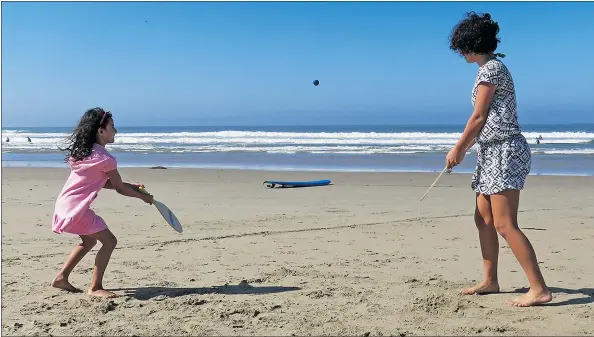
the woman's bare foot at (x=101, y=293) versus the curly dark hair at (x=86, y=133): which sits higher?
the curly dark hair at (x=86, y=133)

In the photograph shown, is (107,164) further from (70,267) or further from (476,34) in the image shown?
(476,34)

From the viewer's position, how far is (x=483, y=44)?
4.28 metres

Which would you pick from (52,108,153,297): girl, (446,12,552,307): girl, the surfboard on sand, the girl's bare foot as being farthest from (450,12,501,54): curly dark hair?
the surfboard on sand

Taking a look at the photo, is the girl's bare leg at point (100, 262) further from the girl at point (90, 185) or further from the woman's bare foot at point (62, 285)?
the woman's bare foot at point (62, 285)

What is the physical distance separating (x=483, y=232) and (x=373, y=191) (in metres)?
7.54

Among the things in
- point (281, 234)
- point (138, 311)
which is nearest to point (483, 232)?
point (138, 311)

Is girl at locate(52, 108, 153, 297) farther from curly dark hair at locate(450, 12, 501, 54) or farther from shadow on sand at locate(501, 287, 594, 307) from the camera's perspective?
shadow on sand at locate(501, 287, 594, 307)

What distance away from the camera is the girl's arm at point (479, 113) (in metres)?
4.18

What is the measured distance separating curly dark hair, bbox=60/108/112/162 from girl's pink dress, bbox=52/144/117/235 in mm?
43

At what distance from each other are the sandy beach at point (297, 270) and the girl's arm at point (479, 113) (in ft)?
3.63

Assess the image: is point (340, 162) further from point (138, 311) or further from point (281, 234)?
point (138, 311)

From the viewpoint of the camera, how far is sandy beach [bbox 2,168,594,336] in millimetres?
3959

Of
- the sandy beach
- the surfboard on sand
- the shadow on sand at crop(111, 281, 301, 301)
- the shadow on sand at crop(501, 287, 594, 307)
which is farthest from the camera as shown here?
the surfboard on sand

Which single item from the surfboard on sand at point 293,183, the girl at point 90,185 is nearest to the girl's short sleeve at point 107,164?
the girl at point 90,185
